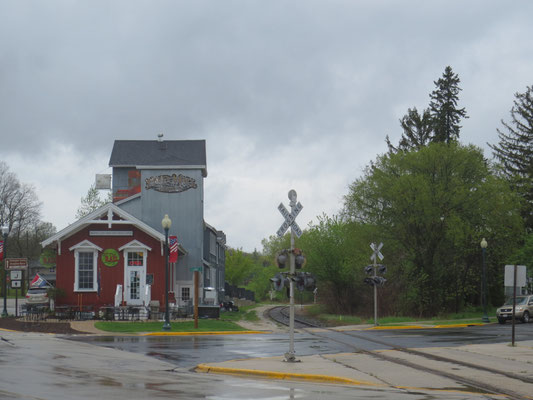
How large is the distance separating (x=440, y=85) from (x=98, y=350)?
51.6 metres

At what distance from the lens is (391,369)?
631 inches

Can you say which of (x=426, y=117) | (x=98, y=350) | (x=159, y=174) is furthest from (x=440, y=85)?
(x=98, y=350)

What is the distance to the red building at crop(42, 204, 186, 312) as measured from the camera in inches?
1532

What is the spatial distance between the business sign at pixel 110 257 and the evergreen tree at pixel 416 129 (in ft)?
118

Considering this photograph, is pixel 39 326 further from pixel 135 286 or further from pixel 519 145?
pixel 519 145

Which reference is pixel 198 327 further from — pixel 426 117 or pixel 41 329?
pixel 426 117

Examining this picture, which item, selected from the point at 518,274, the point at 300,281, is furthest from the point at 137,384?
the point at 518,274

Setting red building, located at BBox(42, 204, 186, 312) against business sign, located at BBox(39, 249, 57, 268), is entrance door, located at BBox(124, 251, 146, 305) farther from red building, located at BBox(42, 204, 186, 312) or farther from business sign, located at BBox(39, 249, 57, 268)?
business sign, located at BBox(39, 249, 57, 268)

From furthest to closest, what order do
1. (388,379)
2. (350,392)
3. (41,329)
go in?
(41,329)
(388,379)
(350,392)

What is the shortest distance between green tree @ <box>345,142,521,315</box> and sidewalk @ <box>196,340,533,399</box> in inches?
891

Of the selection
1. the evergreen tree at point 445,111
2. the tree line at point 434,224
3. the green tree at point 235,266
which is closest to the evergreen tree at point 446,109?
the evergreen tree at point 445,111

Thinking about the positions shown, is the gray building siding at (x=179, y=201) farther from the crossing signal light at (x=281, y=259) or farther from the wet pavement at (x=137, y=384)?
the crossing signal light at (x=281, y=259)

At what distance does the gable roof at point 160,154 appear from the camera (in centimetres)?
4459

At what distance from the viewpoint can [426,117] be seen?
66.9 metres
